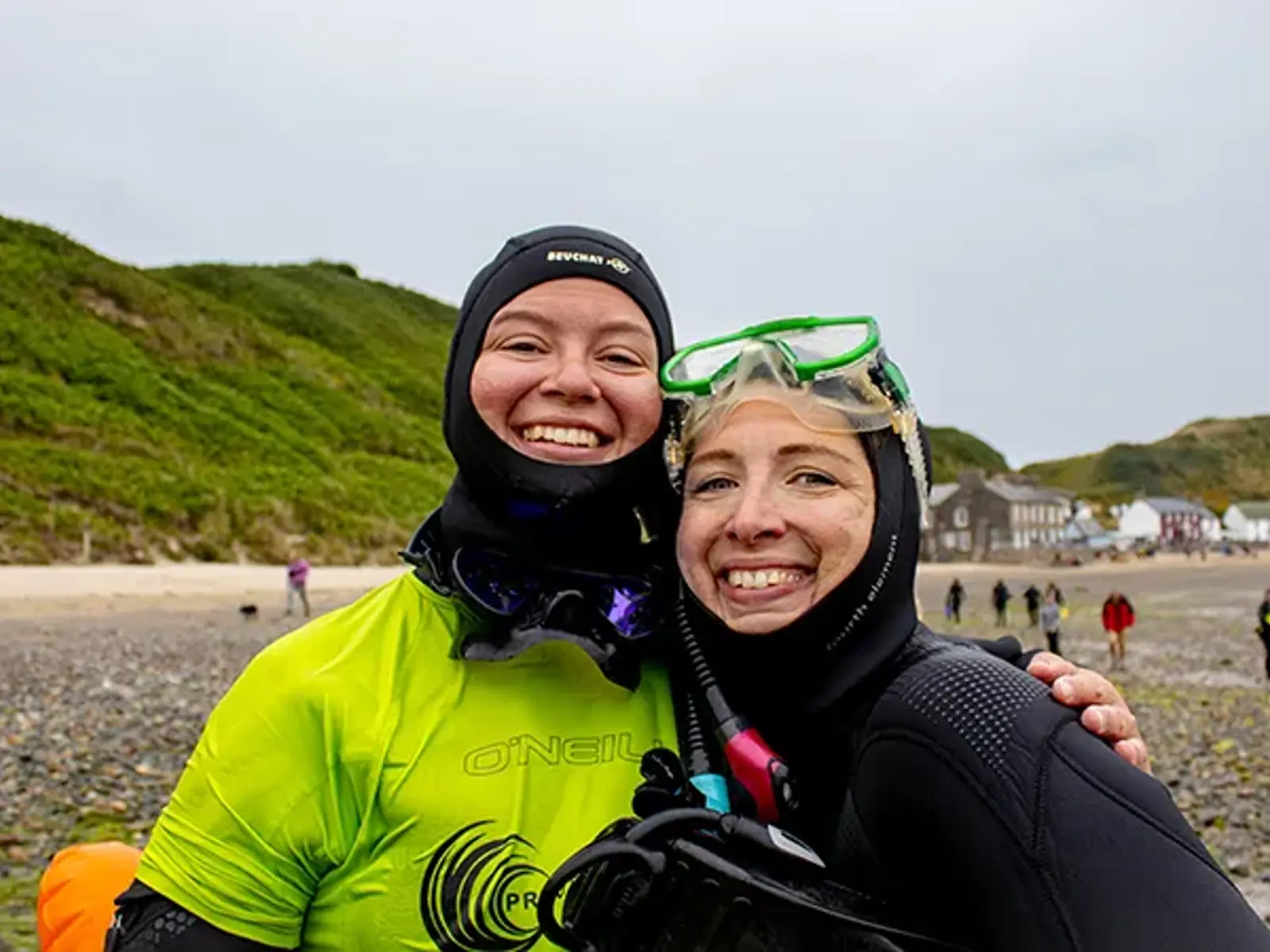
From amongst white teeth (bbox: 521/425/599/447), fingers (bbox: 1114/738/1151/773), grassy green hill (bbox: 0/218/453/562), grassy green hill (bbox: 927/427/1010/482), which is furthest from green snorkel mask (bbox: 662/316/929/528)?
grassy green hill (bbox: 927/427/1010/482)

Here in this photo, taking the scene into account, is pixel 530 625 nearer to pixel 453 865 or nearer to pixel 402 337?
pixel 453 865

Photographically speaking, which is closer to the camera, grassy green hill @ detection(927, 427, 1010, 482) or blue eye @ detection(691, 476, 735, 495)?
blue eye @ detection(691, 476, 735, 495)

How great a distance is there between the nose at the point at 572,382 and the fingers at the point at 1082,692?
51.6 inches

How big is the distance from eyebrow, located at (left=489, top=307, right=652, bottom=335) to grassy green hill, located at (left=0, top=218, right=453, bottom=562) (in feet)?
111

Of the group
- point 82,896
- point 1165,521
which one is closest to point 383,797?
point 82,896

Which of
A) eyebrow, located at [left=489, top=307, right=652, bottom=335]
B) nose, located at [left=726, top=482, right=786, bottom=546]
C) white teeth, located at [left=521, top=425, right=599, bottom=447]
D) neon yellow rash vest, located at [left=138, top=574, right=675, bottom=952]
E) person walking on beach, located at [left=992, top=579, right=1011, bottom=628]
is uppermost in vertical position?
eyebrow, located at [left=489, top=307, right=652, bottom=335]

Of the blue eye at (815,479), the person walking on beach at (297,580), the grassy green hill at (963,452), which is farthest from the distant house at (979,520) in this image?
the blue eye at (815,479)

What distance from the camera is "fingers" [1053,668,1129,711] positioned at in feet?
7.20

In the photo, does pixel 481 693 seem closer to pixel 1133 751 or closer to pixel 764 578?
pixel 764 578

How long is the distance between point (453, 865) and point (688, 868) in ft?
1.90

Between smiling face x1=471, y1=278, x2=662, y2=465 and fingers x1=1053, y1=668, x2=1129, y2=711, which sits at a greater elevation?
smiling face x1=471, y1=278, x2=662, y2=465

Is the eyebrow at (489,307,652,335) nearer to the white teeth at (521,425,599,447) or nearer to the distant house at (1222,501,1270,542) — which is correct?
the white teeth at (521,425,599,447)

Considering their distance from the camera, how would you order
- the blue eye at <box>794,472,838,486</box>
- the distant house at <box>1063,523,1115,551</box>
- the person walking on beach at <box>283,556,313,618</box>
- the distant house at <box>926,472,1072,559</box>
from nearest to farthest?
the blue eye at <box>794,472,838,486</box>
the person walking on beach at <box>283,556,313,618</box>
the distant house at <box>926,472,1072,559</box>
the distant house at <box>1063,523,1115,551</box>

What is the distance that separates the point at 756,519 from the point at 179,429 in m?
46.6
